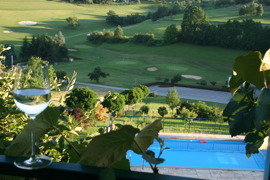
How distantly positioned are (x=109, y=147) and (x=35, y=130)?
5.5 inches

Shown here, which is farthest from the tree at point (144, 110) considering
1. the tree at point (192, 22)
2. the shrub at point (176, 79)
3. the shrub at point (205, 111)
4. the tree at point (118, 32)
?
the tree at point (118, 32)

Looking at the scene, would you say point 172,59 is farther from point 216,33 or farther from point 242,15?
point 242,15

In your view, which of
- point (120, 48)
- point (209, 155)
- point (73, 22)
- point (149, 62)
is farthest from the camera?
point (73, 22)

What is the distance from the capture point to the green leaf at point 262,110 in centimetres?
40

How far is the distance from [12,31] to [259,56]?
109ft

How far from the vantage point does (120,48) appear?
28812mm

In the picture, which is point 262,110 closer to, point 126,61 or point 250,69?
point 250,69

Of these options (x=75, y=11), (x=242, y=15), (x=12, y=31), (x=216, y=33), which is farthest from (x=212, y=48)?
(x=12, y=31)

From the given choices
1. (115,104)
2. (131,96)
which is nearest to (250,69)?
(115,104)

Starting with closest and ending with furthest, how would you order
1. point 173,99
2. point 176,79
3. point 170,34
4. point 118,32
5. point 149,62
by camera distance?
point 173,99, point 176,79, point 149,62, point 170,34, point 118,32

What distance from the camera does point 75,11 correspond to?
117 ft

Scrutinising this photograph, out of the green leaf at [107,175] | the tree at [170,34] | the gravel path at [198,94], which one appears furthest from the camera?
the tree at [170,34]

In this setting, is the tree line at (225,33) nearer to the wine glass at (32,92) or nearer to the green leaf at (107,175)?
the wine glass at (32,92)

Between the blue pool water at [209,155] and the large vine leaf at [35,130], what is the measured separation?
22.2 feet
